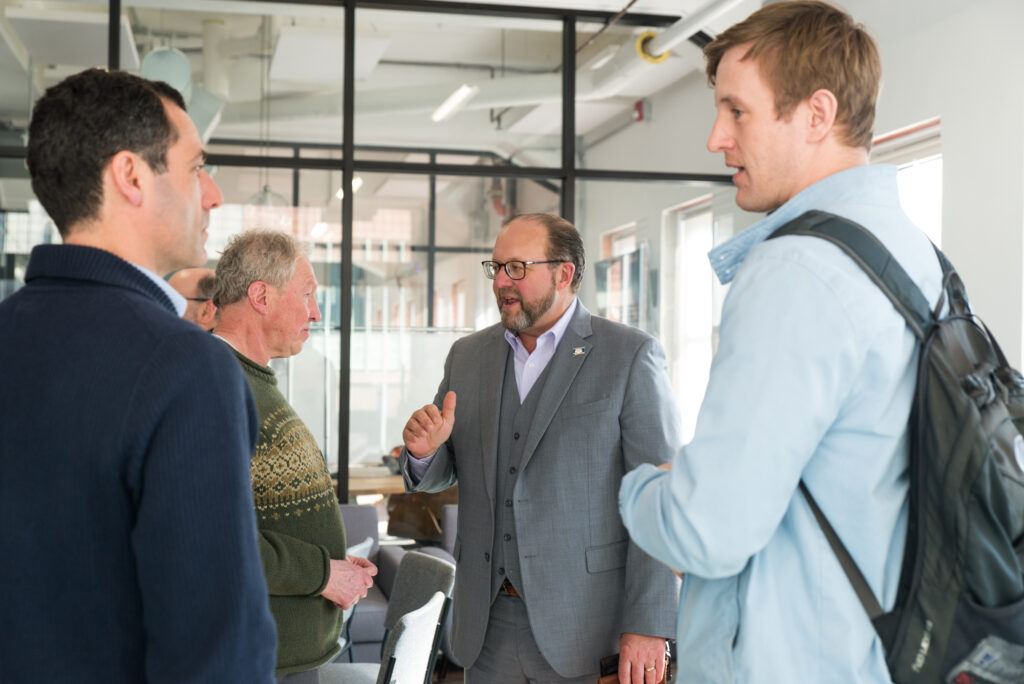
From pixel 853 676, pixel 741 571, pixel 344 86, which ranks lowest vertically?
pixel 853 676

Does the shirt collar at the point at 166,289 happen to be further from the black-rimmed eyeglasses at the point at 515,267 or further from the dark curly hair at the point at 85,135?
the black-rimmed eyeglasses at the point at 515,267

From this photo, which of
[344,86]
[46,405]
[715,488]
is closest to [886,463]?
[715,488]

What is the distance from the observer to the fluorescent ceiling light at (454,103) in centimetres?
590

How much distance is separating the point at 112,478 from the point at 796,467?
80 centimetres

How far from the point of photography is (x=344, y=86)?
18.7 feet

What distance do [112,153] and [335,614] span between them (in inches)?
51.6

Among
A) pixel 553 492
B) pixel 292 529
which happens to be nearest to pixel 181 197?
pixel 292 529

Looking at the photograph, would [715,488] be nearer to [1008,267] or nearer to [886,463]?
[886,463]

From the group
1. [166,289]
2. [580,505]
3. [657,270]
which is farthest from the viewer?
[657,270]

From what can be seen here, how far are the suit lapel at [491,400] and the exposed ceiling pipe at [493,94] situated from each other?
3.45 m

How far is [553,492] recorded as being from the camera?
2.36m

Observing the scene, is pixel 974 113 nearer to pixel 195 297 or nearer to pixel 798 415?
pixel 195 297

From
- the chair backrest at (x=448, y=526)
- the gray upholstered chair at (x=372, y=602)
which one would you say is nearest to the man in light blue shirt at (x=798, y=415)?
the gray upholstered chair at (x=372, y=602)

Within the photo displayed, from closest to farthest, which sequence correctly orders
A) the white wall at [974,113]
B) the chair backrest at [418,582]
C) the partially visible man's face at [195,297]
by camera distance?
the chair backrest at [418,582]
the partially visible man's face at [195,297]
the white wall at [974,113]
